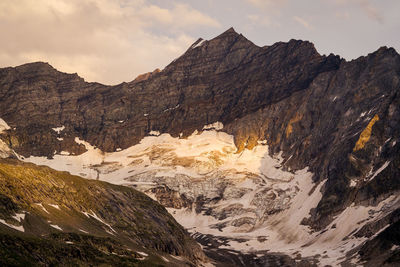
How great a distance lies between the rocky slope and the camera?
91062mm

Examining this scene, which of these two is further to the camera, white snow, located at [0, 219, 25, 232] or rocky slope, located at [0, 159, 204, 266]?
white snow, located at [0, 219, 25, 232]

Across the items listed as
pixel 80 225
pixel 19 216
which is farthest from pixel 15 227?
pixel 80 225

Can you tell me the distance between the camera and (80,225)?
121 metres

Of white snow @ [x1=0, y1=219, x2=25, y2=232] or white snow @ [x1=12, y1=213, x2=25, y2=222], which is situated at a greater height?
white snow @ [x1=12, y1=213, x2=25, y2=222]

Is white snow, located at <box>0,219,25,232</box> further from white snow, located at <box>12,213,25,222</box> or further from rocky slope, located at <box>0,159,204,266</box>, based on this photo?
white snow, located at <box>12,213,25,222</box>

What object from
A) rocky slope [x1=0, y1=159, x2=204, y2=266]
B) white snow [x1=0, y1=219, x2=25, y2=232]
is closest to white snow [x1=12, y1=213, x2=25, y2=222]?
rocky slope [x1=0, y1=159, x2=204, y2=266]

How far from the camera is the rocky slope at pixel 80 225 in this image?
9106 centimetres

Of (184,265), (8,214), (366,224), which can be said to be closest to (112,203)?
(184,265)

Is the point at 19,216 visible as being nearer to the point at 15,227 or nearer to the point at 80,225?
the point at 15,227

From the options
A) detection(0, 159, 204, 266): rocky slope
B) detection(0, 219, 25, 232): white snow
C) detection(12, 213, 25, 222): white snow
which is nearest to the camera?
detection(0, 159, 204, 266): rocky slope

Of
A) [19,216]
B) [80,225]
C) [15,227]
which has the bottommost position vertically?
[15,227]

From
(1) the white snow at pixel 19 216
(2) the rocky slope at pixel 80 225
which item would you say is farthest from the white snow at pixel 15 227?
(1) the white snow at pixel 19 216

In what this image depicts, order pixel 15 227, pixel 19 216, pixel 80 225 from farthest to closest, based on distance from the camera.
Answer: pixel 80 225 → pixel 19 216 → pixel 15 227

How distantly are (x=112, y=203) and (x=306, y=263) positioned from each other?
65722 mm
